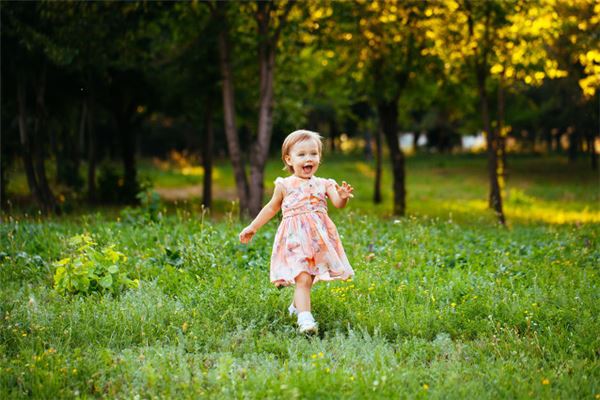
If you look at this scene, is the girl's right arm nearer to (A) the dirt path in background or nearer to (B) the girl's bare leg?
(B) the girl's bare leg

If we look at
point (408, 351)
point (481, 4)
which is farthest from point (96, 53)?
point (408, 351)

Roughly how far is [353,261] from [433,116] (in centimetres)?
4554

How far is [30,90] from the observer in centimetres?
2183

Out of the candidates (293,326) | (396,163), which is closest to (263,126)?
(396,163)

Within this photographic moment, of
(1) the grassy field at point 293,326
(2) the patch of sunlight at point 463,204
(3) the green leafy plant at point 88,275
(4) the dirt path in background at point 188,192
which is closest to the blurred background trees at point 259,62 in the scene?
(2) the patch of sunlight at point 463,204

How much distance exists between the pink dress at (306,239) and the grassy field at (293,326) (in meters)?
0.45

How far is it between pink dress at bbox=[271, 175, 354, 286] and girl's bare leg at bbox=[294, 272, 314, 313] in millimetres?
61

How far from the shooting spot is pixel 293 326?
6.04 meters

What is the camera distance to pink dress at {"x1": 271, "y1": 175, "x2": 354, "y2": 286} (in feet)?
19.9

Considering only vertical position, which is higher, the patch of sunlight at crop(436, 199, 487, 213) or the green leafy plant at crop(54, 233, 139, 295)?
the green leafy plant at crop(54, 233, 139, 295)

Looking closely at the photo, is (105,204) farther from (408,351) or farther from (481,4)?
(408,351)

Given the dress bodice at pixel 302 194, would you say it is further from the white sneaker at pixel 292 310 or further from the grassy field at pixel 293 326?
the grassy field at pixel 293 326

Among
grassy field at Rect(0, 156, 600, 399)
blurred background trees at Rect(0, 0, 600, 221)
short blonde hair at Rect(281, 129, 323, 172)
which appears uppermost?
blurred background trees at Rect(0, 0, 600, 221)

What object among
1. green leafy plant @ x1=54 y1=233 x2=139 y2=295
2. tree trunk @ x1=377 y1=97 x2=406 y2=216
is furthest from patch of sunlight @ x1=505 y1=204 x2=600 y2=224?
green leafy plant @ x1=54 y1=233 x2=139 y2=295
